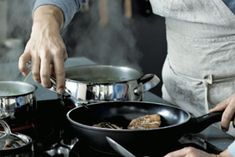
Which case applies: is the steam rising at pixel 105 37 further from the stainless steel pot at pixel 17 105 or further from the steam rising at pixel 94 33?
the stainless steel pot at pixel 17 105

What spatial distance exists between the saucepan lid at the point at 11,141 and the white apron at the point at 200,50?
561 mm

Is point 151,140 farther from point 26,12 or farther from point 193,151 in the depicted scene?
point 26,12

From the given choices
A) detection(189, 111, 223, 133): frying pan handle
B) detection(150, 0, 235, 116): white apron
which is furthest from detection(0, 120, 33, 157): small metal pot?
detection(150, 0, 235, 116): white apron

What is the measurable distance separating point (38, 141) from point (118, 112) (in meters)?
0.17

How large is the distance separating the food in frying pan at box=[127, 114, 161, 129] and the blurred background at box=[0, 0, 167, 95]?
2.08 metres

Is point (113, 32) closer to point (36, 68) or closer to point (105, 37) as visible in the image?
point (105, 37)

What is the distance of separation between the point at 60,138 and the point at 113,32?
2.25 m

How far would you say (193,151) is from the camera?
2.51 ft

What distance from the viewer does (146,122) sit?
2.92 feet

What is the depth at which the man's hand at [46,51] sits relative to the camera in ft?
3.15

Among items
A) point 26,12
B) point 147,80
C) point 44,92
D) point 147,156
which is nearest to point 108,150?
point 147,156

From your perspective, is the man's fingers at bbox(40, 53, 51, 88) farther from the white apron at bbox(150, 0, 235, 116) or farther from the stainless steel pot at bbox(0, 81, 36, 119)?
the white apron at bbox(150, 0, 235, 116)

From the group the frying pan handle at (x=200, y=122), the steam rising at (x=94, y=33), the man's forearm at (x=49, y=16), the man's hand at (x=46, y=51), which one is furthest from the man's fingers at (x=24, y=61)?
the steam rising at (x=94, y=33)

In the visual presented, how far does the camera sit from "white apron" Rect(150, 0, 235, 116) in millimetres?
→ 1152
